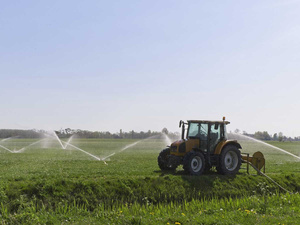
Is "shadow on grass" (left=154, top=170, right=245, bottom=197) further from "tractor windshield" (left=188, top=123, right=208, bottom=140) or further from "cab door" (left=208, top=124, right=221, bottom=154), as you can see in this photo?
"tractor windshield" (left=188, top=123, right=208, bottom=140)

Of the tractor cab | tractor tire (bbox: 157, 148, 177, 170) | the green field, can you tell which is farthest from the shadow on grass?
tractor tire (bbox: 157, 148, 177, 170)

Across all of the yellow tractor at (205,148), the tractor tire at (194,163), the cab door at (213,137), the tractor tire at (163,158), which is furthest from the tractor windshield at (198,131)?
the tractor tire at (163,158)

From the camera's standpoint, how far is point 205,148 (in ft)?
55.6

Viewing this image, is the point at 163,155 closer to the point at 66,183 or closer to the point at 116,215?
the point at 66,183

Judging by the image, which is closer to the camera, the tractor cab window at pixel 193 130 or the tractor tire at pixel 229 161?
the tractor tire at pixel 229 161

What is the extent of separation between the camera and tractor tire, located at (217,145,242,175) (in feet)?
55.3

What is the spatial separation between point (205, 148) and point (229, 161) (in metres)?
1.76

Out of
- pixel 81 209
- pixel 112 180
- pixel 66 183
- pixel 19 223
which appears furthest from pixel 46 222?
pixel 112 180

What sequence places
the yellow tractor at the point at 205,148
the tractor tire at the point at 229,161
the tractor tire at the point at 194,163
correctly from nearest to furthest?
the tractor tire at the point at 194,163, the yellow tractor at the point at 205,148, the tractor tire at the point at 229,161

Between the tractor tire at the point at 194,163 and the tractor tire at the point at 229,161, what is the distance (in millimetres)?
1150

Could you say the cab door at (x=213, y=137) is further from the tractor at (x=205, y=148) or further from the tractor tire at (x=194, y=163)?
the tractor tire at (x=194, y=163)

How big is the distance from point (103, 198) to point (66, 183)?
160 centimetres

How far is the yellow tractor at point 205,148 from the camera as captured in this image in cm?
1648

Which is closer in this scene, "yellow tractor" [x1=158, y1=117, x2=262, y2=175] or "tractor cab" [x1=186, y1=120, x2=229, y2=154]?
"yellow tractor" [x1=158, y1=117, x2=262, y2=175]
